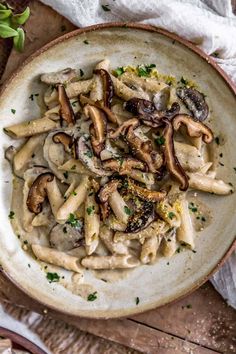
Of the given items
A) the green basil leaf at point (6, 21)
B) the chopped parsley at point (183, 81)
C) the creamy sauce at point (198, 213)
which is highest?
the chopped parsley at point (183, 81)

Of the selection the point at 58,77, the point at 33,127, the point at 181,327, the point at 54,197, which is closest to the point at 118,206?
the point at 54,197

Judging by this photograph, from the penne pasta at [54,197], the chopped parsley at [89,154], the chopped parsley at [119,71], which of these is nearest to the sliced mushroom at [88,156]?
the chopped parsley at [89,154]

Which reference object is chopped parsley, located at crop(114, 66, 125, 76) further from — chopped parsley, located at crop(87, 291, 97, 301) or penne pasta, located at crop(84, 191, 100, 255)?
chopped parsley, located at crop(87, 291, 97, 301)

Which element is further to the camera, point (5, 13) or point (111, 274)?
point (111, 274)

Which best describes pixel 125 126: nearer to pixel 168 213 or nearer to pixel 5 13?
pixel 168 213

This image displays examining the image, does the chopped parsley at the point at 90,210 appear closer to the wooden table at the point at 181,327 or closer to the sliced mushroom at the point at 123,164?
the sliced mushroom at the point at 123,164

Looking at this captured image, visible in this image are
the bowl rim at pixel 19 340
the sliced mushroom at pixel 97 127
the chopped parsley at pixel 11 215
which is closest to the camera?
the sliced mushroom at pixel 97 127

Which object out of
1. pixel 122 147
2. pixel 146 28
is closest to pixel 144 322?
pixel 122 147

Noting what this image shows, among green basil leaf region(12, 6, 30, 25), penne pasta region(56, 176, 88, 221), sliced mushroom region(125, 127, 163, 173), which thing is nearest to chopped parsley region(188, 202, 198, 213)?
sliced mushroom region(125, 127, 163, 173)
